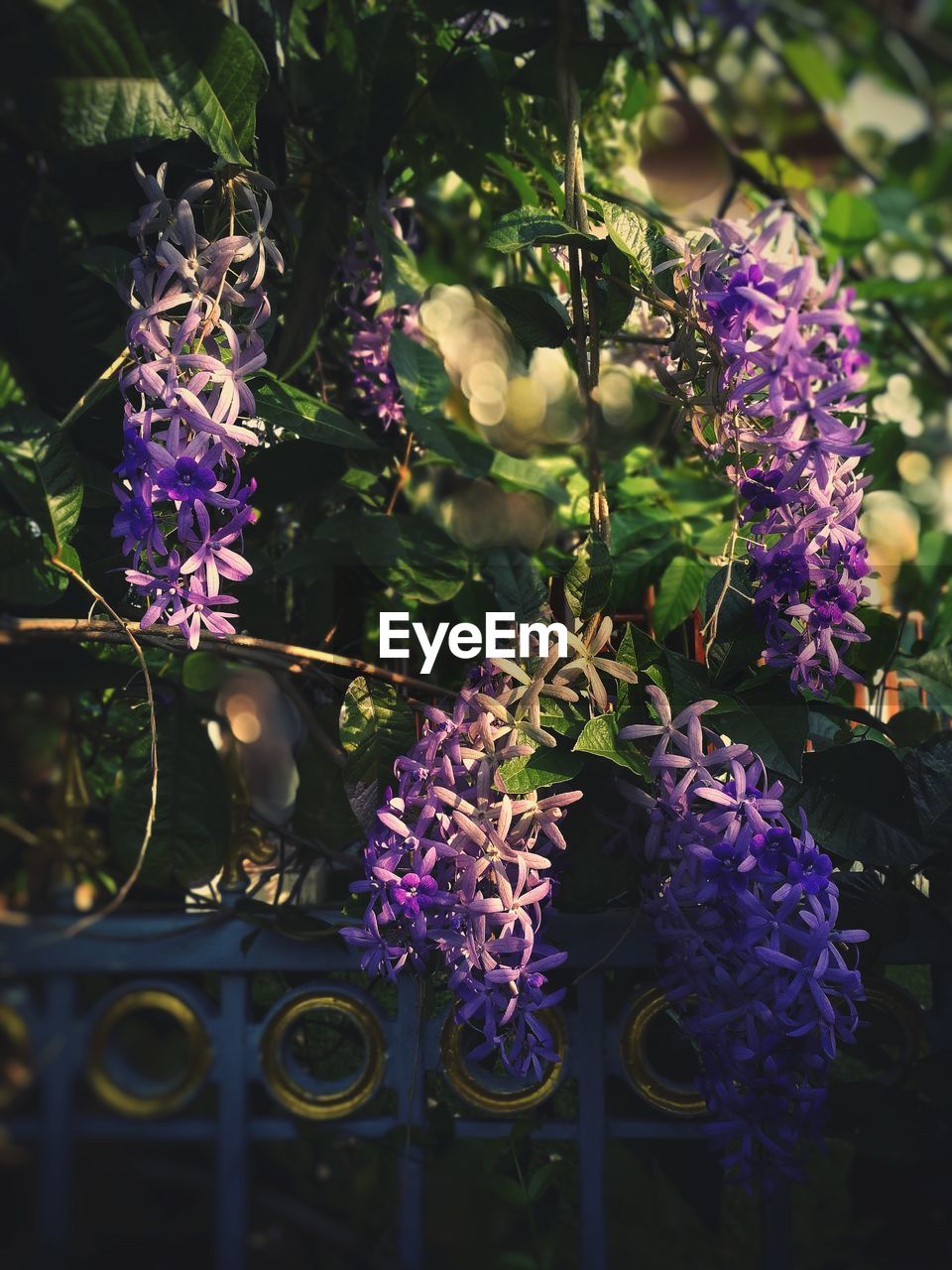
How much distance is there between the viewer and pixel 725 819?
1.73 feet

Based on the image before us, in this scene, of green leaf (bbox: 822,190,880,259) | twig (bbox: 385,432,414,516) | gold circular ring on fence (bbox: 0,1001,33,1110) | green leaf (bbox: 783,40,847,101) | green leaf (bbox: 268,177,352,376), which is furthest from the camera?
green leaf (bbox: 783,40,847,101)

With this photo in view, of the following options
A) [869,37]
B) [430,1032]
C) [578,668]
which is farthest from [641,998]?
[869,37]

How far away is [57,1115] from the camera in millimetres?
622

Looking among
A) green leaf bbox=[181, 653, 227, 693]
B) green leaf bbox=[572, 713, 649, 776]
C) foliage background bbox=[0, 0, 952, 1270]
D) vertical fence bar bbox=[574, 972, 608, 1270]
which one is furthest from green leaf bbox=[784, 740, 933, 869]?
green leaf bbox=[181, 653, 227, 693]

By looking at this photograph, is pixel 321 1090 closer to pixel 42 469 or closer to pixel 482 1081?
pixel 482 1081

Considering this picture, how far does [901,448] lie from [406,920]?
2.16 feet

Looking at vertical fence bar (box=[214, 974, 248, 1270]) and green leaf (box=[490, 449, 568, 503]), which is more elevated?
green leaf (box=[490, 449, 568, 503])

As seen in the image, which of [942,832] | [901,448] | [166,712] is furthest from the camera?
[901,448]

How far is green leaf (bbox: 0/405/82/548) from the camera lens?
568mm

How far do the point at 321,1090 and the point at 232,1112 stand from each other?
7 cm

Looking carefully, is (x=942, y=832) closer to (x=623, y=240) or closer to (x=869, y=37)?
(x=623, y=240)

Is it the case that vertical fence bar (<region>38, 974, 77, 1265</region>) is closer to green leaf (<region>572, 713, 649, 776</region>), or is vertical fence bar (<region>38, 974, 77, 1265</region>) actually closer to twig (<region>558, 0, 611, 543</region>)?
green leaf (<region>572, 713, 649, 776</region>)

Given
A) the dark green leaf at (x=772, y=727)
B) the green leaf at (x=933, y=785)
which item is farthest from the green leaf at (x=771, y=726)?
the green leaf at (x=933, y=785)

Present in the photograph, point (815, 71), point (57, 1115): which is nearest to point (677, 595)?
point (57, 1115)
